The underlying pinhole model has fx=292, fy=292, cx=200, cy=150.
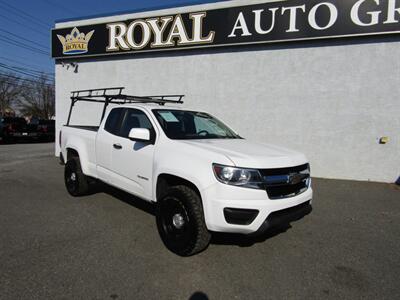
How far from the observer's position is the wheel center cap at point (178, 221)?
3.43 m

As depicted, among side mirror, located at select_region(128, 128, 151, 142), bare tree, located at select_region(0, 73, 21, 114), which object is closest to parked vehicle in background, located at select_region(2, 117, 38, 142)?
side mirror, located at select_region(128, 128, 151, 142)

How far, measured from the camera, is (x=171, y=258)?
3408 millimetres

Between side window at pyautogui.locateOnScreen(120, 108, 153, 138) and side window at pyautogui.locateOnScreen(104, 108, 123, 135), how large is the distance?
18 cm

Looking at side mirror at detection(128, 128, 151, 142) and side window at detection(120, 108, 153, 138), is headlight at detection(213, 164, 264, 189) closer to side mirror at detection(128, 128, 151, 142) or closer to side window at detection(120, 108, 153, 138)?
side mirror at detection(128, 128, 151, 142)

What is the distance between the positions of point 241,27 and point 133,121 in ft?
19.3

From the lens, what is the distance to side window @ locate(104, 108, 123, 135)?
4.81m

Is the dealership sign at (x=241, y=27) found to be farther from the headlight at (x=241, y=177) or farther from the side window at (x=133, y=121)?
the headlight at (x=241, y=177)

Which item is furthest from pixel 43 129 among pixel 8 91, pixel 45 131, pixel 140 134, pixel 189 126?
pixel 8 91

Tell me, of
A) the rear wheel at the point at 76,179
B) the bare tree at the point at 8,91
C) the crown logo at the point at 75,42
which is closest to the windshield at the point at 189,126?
the rear wheel at the point at 76,179

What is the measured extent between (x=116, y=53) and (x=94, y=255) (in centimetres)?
876

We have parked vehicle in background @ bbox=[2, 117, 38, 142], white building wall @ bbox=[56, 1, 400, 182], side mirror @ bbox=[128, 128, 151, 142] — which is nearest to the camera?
side mirror @ bbox=[128, 128, 151, 142]

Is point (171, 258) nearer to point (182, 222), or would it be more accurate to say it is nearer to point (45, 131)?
point (182, 222)

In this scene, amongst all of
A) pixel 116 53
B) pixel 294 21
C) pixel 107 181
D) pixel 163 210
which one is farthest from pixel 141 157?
pixel 116 53

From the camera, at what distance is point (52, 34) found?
Result: 11.8 m
